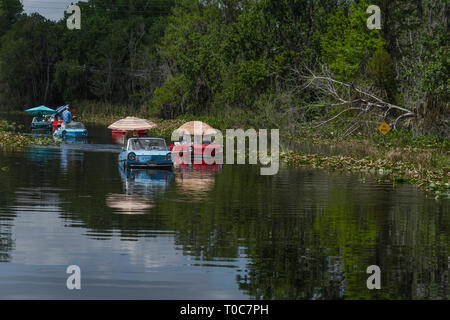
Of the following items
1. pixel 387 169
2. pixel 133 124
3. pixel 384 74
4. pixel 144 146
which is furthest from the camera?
pixel 133 124

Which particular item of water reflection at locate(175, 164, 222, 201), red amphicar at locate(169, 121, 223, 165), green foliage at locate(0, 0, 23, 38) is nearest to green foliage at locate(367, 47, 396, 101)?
red amphicar at locate(169, 121, 223, 165)

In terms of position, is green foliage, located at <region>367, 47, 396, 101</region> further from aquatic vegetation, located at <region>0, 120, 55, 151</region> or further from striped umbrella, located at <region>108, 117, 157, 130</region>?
aquatic vegetation, located at <region>0, 120, 55, 151</region>

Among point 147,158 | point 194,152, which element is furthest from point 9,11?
point 147,158

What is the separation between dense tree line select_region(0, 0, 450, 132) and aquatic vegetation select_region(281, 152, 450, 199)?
6824 mm

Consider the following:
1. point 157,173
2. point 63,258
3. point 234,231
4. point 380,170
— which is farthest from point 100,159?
point 63,258

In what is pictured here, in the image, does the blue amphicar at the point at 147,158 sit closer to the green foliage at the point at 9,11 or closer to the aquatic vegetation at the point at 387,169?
the aquatic vegetation at the point at 387,169

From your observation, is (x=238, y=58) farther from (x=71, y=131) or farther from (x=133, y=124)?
(x=71, y=131)

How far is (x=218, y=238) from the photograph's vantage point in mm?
17359

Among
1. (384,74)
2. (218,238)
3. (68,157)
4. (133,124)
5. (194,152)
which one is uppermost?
(384,74)

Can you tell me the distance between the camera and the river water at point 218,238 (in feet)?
41.7

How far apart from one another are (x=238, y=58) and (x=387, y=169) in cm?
4724

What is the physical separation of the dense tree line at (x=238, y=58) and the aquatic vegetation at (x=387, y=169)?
22.4ft

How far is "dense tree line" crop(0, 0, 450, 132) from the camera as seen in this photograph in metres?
50.8
